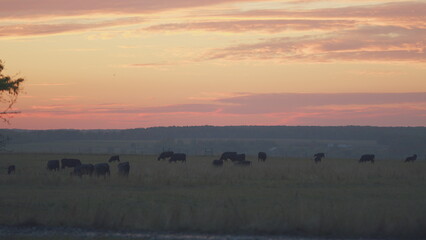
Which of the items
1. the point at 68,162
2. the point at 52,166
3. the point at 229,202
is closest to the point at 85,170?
the point at 52,166

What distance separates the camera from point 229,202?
25109 mm

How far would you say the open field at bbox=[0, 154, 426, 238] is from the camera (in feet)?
67.4

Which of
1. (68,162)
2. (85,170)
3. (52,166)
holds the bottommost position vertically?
(85,170)

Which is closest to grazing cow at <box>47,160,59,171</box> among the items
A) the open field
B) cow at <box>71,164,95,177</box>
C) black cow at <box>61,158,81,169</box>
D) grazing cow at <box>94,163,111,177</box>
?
black cow at <box>61,158,81,169</box>

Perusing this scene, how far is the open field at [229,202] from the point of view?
809 inches

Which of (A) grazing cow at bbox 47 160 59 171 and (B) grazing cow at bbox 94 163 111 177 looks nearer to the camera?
(B) grazing cow at bbox 94 163 111 177

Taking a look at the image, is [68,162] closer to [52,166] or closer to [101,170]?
[52,166]

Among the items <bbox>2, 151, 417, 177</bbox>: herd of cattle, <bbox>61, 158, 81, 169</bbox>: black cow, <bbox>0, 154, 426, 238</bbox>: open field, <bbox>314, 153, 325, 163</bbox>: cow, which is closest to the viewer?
<bbox>0, 154, 426, 238</bbox>: open field

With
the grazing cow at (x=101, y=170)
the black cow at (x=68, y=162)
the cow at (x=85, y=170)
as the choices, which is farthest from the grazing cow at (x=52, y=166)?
the grazing cow at (x=101, y=170)

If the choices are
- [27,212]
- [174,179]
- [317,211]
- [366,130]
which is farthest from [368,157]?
[366,130]

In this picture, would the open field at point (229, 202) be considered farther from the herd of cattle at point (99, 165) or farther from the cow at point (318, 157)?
the cow at point (318, 157)

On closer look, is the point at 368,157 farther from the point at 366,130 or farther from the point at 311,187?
the point at 366,130

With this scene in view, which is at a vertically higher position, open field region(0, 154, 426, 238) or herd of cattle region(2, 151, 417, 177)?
herd of cattle region(2, 151, 417, 177)

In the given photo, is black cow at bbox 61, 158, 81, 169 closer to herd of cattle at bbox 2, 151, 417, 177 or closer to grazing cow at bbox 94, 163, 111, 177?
herd of cattle at bbox 2, 151, 417, 177
